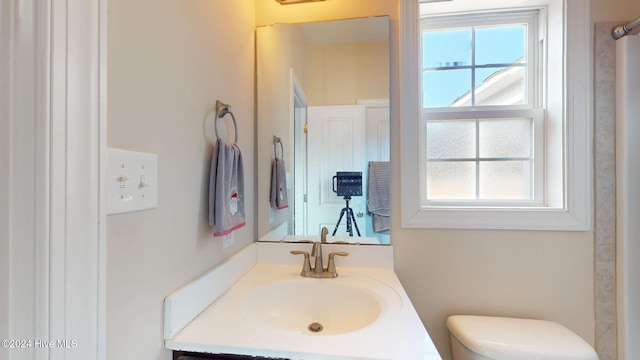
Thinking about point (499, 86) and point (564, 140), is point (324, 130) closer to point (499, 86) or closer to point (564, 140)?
point (499, 86)

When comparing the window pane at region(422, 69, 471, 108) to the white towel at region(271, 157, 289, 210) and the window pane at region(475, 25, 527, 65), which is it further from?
the white towel at region(271, 157, 289, 210)

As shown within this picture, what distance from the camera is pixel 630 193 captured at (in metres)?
1.11

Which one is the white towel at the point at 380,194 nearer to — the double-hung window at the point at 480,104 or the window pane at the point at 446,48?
the double-hung window at the point at 480,104

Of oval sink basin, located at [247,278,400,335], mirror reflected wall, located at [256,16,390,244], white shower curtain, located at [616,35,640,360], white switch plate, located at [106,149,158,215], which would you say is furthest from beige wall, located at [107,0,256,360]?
white shower curtain, located at [616,35,640,360]

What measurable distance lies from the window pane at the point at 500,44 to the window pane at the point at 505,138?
12.0 inches

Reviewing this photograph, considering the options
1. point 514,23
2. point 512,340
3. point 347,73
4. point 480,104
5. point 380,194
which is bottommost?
point 512,340

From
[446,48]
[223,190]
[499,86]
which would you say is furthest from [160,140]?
[499,86]

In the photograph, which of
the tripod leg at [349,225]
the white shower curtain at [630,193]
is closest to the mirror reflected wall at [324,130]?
the tripod leg at [349,225]

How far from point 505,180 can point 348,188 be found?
2.52 ft

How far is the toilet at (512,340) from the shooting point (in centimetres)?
92

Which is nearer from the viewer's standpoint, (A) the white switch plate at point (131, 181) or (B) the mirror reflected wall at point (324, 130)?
(A) the white switch plate at point (131, 181)

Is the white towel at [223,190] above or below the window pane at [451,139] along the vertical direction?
below

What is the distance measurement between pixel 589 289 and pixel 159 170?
5.42 feet

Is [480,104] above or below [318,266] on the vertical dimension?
above
